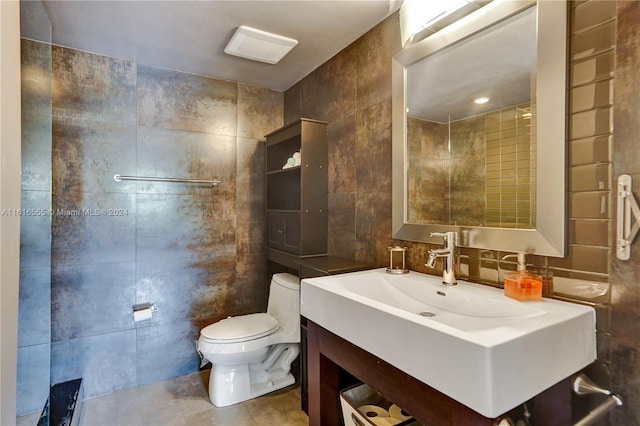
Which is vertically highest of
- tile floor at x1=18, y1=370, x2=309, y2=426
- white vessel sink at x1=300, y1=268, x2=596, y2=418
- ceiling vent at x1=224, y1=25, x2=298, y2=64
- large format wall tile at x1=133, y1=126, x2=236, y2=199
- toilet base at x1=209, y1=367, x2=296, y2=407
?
ceiling vent at x1=224, y1=25, x2=298, y2=64

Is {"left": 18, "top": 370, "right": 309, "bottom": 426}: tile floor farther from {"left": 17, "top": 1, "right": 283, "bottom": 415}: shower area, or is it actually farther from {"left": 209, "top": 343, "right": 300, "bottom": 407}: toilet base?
{"left": 17, "top": 1, "right": 283, "bottom": 415}: shower area

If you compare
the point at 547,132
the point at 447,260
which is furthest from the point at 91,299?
the point at 547,132

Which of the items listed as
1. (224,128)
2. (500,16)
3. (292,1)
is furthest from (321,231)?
(500,16)

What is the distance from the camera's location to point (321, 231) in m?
2.18

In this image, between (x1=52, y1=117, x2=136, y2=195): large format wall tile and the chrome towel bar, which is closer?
(x1=52, y1=117, x2=136, y2=195): large format wall tile

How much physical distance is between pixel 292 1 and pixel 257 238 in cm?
169

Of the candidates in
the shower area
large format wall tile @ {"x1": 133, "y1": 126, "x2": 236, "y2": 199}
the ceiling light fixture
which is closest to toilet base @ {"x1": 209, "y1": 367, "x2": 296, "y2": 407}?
the shower area

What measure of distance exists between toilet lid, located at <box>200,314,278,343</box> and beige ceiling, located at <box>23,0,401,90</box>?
1713 mm

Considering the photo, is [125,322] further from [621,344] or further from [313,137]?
[621,344]

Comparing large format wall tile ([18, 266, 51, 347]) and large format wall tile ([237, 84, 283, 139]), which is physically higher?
large format wall tile ([237, 84, 283, 139])

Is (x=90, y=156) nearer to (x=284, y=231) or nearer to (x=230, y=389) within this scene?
(x=284, y=231)

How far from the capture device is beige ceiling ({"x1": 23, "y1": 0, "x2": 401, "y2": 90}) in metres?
1.62

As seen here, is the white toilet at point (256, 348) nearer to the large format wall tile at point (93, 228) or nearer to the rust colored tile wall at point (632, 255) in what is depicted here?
the large format wall tile at point (93, 228)

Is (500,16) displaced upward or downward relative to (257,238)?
upward
